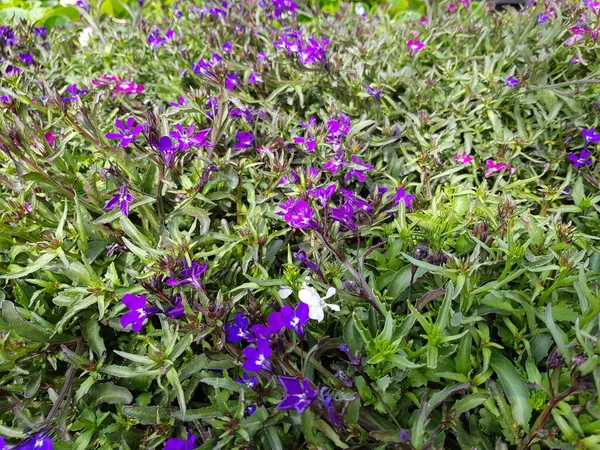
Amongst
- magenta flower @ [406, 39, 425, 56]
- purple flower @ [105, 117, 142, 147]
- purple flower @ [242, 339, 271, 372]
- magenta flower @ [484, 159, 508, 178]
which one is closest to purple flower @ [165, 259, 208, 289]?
purple flower @ [242, 339, 271, 372]

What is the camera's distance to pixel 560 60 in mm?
2766

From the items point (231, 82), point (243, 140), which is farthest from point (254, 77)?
point (243, 140)

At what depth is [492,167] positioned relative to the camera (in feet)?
7.45

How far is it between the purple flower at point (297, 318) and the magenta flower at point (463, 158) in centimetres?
131

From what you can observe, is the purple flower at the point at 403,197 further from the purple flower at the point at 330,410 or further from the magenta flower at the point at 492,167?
the purple flower at the point at 330,410

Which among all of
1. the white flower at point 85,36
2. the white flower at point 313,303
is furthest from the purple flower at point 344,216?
the white flower at point 85,36

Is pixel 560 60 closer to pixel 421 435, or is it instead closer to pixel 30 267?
pixel 421 435

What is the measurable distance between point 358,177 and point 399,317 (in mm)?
746

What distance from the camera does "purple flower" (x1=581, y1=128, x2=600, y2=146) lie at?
2.28 meters

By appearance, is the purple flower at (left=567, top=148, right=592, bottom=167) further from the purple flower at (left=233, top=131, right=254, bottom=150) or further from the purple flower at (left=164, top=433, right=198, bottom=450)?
the purple flower at (left=164, top=433, right=198, bottom=450)

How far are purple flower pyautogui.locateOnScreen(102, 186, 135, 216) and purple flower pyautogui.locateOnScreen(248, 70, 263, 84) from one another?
1.12m

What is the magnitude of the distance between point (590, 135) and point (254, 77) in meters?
1.74

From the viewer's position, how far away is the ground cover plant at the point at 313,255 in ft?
4.77

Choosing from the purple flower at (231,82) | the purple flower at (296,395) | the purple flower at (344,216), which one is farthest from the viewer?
the purple flower at (231,82)
